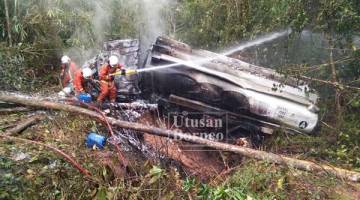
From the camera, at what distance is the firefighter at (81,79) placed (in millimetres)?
7215

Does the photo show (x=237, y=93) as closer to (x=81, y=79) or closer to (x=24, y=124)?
(x=81, y=79)

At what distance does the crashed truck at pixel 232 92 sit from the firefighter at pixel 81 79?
1.09 metres

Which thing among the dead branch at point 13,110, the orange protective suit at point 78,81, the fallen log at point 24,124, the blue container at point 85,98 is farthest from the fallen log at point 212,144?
the orange protective suit at point 78,81

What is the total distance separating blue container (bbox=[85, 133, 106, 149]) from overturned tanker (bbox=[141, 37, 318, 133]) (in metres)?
1.50

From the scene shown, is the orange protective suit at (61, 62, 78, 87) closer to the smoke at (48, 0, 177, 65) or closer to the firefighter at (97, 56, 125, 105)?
the smoke at (48, 0, 177, 65)

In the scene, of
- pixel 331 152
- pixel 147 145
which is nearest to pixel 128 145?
pixel 147 145

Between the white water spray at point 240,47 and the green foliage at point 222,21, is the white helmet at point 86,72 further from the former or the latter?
the green foliage at point 222,21

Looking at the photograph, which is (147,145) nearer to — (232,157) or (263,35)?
(232,157)

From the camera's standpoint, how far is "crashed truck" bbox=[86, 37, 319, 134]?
662 centimetres

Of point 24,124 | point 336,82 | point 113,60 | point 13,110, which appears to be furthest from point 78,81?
point 336,82

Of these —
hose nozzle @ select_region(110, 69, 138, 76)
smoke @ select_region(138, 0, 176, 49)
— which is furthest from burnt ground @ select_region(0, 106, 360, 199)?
smoke @ select_region(138, 0, 176, 49)

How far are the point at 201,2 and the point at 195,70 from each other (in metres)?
2.93

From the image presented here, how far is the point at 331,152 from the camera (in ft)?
20.2

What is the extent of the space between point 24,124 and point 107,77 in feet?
5.87
